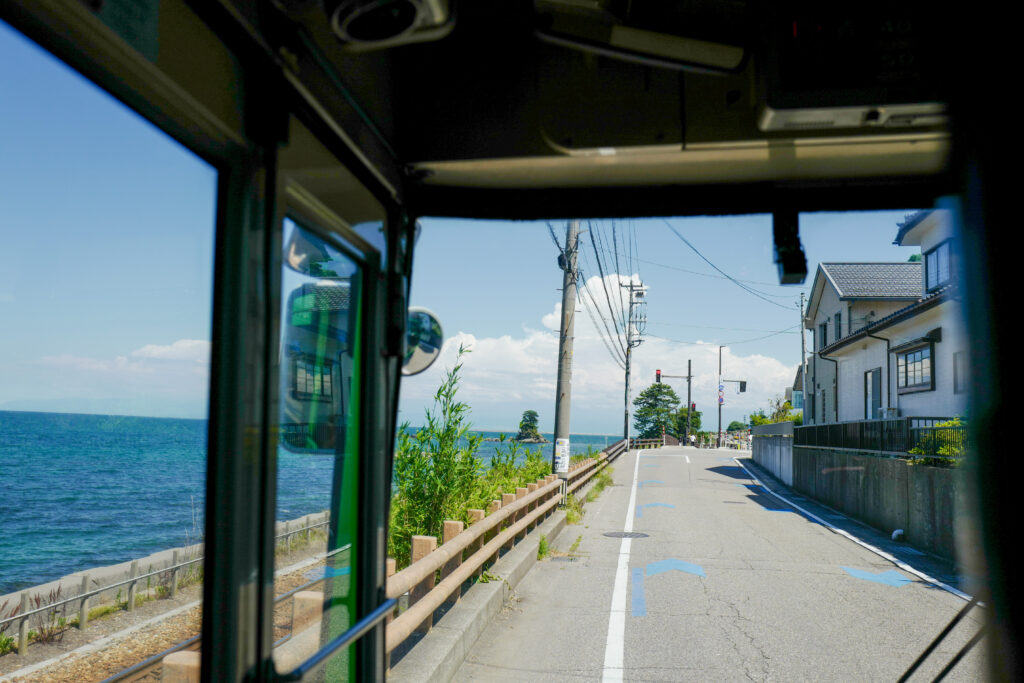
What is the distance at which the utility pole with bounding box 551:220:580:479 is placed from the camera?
49.7 feet

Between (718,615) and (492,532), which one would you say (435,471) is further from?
(718,615)

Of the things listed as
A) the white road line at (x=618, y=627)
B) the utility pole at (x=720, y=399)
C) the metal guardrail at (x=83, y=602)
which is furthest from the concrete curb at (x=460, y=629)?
the utility pole at (x=720, y=399)

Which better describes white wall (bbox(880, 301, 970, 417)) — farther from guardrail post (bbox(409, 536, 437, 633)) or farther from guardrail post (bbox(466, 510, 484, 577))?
guardrail post (bbox(409, 536, 437, 633))

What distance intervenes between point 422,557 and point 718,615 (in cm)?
349

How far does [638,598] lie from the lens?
7.76 meters

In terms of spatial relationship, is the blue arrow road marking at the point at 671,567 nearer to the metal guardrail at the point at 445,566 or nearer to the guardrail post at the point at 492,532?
the metal guardrail at the point at 445,566

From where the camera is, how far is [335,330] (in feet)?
7.86

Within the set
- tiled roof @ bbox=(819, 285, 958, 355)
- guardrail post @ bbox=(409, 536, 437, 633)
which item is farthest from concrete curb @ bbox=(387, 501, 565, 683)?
tiled roof @ bbox=(819, 285, 958, 355)

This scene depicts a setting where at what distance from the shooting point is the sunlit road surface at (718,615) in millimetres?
5520

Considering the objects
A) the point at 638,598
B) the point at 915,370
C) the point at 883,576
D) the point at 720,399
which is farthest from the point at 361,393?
the point at 720,399

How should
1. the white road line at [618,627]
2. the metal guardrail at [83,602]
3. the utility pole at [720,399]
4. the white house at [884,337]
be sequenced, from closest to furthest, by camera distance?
the white road line at [618,627] < the metal guardrail at [83,602] < the white house at [884,337] < the utility pole at [720,399]

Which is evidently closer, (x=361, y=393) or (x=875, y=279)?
(x=361, y=393)

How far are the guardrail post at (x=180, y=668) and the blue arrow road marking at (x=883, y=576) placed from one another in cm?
878

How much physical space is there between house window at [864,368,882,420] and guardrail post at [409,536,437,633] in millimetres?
22245
